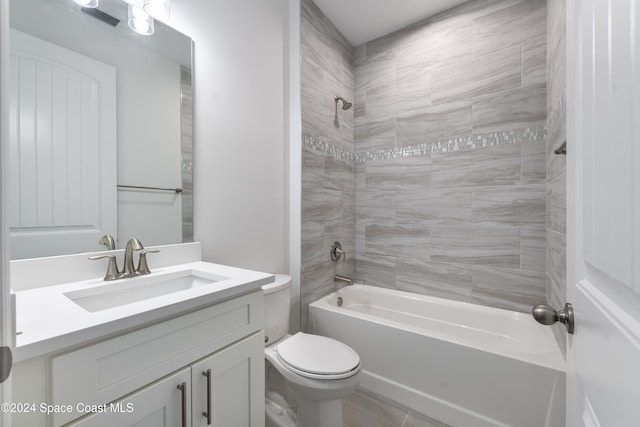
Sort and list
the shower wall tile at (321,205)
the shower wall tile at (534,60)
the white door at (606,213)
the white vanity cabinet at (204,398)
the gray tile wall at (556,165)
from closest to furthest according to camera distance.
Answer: the white door at (606,213) < the white vanity cabinet at (204,398) < the gray tile wall at (556,165) < the shower wall tile at (534,60) < the shower wall tile at (321,205)

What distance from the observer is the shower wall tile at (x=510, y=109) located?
5.89 ft

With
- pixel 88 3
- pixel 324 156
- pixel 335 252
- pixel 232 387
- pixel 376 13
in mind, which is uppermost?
pixel 376 13

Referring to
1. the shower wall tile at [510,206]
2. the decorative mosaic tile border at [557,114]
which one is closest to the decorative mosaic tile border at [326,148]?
the shower wall tile at [510,206]

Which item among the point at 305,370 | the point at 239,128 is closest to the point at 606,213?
the point at 305,370

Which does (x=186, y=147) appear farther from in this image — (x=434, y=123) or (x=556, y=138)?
(x=556, y=138)

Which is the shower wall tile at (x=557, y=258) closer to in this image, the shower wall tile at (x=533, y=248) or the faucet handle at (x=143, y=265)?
the shower wall tile at (x=533, y=248)

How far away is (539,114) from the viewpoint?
1796 mm

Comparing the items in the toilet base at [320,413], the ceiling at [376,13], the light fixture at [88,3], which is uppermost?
the ceiling at [376,13]

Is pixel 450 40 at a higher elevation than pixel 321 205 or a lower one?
higher

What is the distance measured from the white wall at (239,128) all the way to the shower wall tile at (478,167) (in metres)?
1.22

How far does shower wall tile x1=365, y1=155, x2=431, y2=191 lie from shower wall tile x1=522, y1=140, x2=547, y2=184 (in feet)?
2.03

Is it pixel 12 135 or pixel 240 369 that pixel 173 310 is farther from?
pixel 12 135

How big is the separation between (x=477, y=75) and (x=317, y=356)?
218 centimetres

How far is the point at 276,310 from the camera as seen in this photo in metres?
1.53
